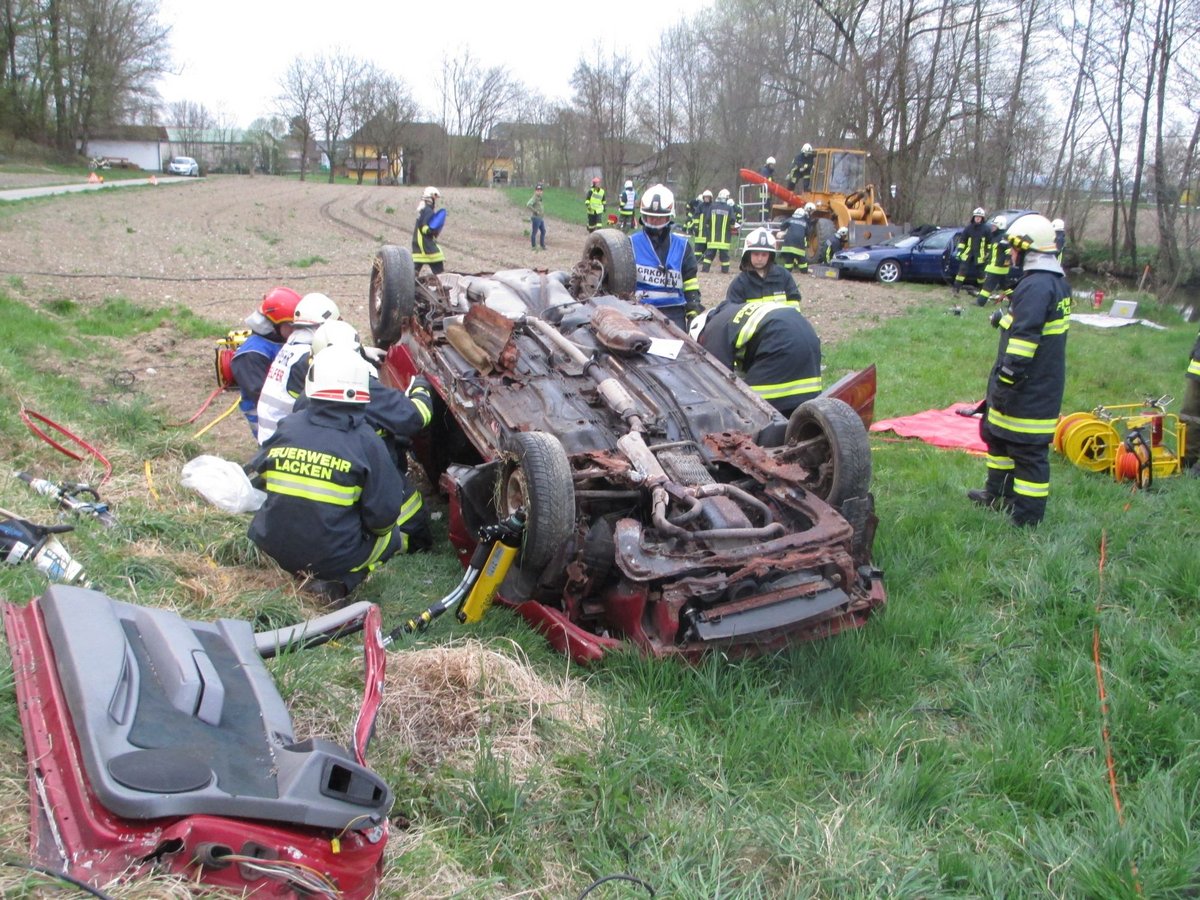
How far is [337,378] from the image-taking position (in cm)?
408

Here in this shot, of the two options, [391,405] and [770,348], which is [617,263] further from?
[391,405]

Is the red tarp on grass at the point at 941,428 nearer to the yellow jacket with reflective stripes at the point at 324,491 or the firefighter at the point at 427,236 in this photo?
the yellow jacket with reflective stripes at the point at 324,491

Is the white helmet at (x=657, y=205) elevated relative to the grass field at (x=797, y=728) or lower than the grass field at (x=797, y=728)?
elevated

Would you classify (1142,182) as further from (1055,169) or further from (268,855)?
(268,855)

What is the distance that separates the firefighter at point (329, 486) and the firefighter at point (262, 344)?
1.75 metres

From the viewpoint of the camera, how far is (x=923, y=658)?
12.4 feet

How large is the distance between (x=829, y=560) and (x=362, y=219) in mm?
22405

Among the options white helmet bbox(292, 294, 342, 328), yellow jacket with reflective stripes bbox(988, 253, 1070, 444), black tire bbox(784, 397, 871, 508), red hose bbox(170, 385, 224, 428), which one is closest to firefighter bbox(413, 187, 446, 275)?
red hose bbox(170, 385, 224, 428)

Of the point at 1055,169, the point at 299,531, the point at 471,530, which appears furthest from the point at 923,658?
the point at 1055,169

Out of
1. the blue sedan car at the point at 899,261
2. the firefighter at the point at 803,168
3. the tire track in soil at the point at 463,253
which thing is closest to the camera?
the tire track in soil at the point at 463,253

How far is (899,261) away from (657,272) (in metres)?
13.2

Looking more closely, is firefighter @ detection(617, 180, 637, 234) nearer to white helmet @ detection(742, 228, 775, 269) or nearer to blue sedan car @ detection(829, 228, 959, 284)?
blue sedan car @ detection(829, 228, 959, 284)

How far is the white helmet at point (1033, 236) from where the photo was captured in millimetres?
5199

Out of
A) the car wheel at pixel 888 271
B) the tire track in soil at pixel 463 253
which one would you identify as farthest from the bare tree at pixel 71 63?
the car wheel at pixel 888 271
